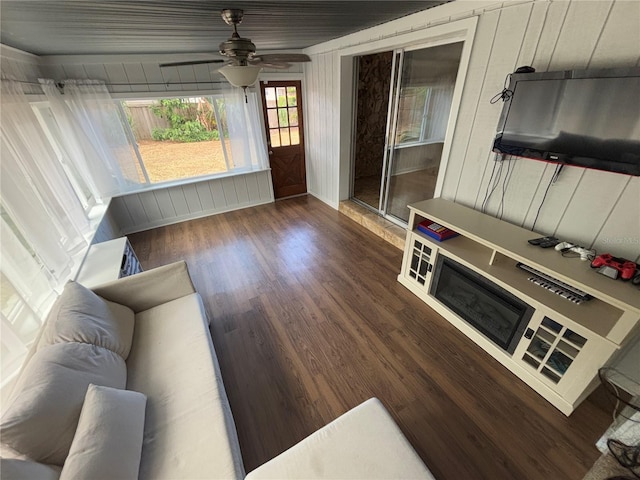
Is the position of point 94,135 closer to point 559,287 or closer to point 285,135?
point 285,135

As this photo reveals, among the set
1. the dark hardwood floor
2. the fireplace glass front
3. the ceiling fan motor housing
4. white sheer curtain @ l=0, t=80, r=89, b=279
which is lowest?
the dark hardwood floor

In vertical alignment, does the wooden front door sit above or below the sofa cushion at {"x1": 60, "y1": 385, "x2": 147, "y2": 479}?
above

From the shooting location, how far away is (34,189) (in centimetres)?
193

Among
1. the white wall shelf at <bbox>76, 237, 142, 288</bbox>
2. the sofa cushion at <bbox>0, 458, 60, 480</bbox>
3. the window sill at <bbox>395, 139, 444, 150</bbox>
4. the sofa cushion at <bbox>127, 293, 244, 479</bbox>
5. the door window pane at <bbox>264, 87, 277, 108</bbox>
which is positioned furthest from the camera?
the door window pane at <bbox>264, 87, 277, 108</bbox>

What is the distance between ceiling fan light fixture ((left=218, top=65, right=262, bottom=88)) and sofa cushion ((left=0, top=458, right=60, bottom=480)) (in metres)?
2.11

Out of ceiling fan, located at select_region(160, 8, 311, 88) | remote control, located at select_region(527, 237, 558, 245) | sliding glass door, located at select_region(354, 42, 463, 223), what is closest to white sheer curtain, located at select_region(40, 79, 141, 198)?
ceiling fan, located at select_region(160, 8, 311, 88)

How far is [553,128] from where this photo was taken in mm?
1549

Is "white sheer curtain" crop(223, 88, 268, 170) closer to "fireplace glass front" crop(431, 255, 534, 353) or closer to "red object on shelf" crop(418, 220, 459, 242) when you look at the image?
"red object on shelf" crop(418, 220, 459, 242)

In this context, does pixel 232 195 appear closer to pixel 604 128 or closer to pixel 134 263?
pixel 134 263

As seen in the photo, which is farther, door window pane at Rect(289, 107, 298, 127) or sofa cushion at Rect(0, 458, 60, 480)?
door window pane at Rect(289, 107, 298, 127)

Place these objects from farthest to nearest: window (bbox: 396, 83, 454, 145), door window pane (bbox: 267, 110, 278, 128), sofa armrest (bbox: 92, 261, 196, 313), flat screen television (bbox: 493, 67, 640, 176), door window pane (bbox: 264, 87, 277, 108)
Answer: door window pane (bbox: 267, 110, 278, 128), door window pane (bbox: 264, 87, 277, 108), window (bbox: 396, 83, 454, 145), sofa armrest (bbox: 92, 261, 196, 313), flat screen television (bbox: 493, 67, 640, 176)

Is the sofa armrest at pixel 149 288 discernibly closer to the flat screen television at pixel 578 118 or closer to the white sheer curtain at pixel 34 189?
the white sheer curtain at pixel 34 189

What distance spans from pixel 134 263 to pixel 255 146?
2462 millimetres

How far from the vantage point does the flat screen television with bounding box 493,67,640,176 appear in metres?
1.28
